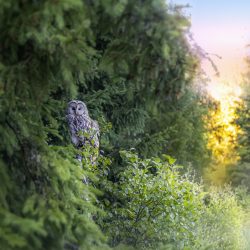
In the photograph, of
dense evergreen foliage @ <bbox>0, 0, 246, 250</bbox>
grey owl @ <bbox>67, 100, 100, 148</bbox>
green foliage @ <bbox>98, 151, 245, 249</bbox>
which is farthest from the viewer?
green foliage @ <bbox>98, 151, 245, 249</bbox>

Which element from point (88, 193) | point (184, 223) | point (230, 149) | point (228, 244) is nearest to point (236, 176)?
point (230, 149)

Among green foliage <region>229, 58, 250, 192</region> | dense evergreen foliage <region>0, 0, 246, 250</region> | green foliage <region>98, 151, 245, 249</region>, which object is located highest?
green foliage <region>229, 58, 250, 192</region>

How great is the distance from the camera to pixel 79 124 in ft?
18.5

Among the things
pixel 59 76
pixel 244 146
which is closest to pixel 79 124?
pixel 59 76

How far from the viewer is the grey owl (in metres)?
5.60

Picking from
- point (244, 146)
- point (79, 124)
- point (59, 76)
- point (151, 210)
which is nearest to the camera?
point (59, 76)

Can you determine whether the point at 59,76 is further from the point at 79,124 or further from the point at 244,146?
the point at 244,146

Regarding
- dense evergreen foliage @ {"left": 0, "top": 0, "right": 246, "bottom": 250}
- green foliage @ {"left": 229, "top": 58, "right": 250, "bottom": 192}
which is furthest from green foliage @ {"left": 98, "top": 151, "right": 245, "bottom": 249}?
green foliage @ {"left": 229, "top": 58, "right": 250, "bottom": 192}

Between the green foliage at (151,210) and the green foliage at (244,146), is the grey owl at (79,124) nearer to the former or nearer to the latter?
the green foliage at (151,210)

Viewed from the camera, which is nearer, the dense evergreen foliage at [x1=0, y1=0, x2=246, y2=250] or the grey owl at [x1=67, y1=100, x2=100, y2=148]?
the dense evergreen foliage at [x1=0, y1=0, x2=246, y2=250]

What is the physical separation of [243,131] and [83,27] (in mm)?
20076

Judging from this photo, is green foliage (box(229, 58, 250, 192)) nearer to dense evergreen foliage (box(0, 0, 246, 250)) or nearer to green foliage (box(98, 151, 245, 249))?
green foliage (box(98, 151, 245, 249))

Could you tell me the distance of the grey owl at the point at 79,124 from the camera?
5.60 meters

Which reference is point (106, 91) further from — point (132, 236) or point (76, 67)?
point (76, 67)
